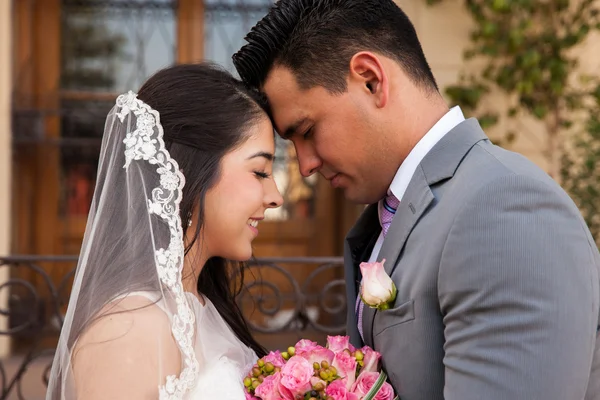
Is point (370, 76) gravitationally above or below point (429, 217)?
above

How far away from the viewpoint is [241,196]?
201 cm

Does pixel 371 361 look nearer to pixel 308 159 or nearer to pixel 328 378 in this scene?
pixel 328 378

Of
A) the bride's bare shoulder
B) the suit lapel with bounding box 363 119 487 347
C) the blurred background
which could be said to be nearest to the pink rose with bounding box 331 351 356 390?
the suit lapel with bounding box 363 119 487 347

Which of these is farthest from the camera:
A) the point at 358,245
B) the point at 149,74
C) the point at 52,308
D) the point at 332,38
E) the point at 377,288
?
the point at 149,74

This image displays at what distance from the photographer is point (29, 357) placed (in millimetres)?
3486

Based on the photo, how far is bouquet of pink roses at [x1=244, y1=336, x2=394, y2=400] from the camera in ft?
5.61

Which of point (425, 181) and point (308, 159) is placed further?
point (308, 159)

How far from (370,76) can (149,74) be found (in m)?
3.75

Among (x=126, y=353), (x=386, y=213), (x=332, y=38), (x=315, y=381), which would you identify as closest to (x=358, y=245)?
(x=386, y=213)

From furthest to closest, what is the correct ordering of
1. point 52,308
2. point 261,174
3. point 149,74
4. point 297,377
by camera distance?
point 149,74 < point 52,308 < point 261,174 < point 297,377

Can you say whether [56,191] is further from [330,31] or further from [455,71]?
[330,31]

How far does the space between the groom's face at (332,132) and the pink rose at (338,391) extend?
1.77 feet

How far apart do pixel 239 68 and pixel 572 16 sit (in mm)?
3948

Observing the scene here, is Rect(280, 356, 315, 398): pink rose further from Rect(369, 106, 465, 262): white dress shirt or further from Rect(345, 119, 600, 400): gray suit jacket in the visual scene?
Rect(369, 106, 465, 262): white dress shirt
